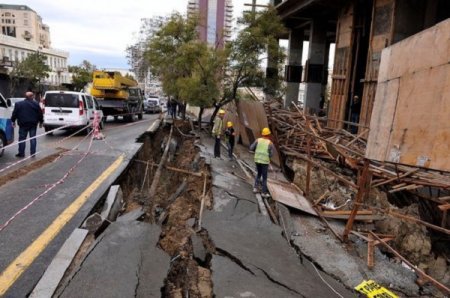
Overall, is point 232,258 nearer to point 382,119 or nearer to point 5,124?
point 382,119

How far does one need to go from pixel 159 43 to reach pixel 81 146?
10.2m

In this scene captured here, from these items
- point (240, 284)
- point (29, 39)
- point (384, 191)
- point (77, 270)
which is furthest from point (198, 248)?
point (29, 39)

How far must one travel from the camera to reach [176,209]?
27.4ft

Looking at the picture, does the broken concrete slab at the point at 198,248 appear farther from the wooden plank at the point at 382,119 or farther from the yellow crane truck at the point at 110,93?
the yellow crane truck at the point at 110,93

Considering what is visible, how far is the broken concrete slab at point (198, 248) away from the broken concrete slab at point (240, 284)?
320 mm

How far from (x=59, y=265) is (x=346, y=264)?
4117 mm

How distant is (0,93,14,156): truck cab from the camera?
1095 cm

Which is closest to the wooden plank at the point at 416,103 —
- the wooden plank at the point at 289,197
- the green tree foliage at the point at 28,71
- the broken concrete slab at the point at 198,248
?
the broken concrete slab at the point at 198,248

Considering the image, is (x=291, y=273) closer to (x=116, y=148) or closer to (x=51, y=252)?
(x=51, y=252)

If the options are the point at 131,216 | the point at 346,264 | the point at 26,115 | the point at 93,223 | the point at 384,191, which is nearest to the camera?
the point at 93,223

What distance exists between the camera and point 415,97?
4348mm

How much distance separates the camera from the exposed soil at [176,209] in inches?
194

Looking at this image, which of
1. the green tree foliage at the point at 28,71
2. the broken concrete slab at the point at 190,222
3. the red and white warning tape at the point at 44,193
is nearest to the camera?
the red and white warning tape at the point at 44,193

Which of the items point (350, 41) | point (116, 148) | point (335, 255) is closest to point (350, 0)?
point (350, 41)
